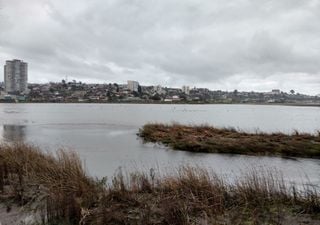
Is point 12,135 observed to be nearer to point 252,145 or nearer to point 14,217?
point 252,145

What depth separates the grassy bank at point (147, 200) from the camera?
7.61 metres

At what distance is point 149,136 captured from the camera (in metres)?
39.1

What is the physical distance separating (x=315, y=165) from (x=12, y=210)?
18128 millimetres

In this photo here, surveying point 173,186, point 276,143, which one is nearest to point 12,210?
point 173,186

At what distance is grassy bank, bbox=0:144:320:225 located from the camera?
761 centimetres

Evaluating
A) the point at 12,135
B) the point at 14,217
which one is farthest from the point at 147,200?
the point at 12,135

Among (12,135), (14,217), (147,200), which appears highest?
(147,200)

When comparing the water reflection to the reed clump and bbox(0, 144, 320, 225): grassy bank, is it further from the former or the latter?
bbox(0, 144, 320, 225): grassy bank

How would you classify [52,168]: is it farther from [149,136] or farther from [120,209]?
[149,136]

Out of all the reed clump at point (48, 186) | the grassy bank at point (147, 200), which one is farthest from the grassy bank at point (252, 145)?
the grassy bank at point (147, 200)

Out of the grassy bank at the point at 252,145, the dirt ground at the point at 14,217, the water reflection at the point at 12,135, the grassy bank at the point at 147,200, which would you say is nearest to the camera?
the grassy bank at the point at 147,200

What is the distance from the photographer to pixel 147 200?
9.36 meters

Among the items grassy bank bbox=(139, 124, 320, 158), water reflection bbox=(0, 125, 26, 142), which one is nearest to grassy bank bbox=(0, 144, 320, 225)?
water reflection bbox=(0, 125, 26, 142)

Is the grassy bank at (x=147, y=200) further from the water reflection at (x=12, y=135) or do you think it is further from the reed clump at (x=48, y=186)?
the water reflection at (x=12, y=135)
